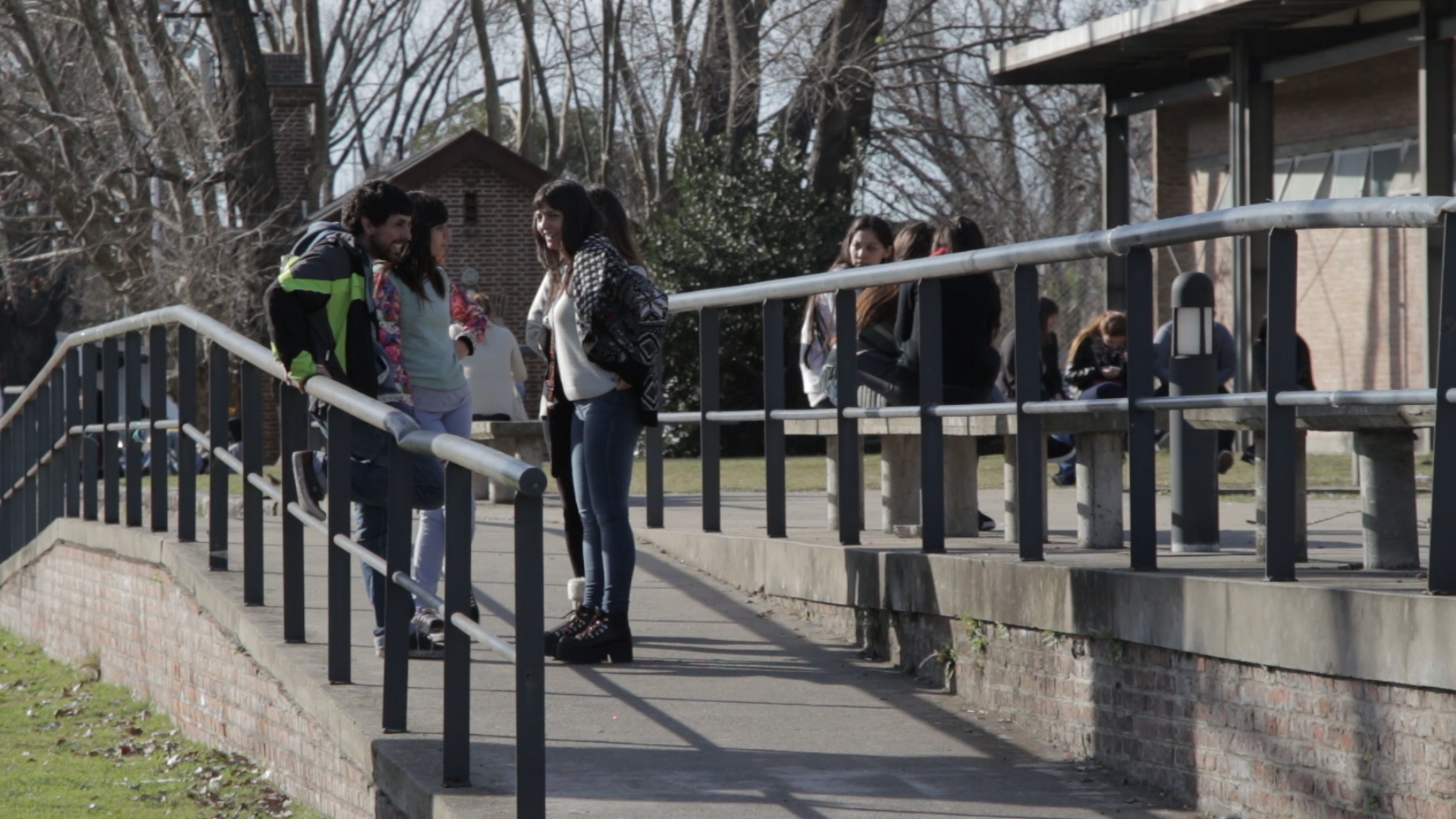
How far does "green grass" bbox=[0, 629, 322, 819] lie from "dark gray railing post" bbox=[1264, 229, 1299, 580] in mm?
3103

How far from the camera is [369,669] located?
6219 mm

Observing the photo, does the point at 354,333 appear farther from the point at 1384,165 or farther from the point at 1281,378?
the point at 1384,165

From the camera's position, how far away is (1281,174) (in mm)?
19375

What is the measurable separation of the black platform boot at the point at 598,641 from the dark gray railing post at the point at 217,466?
2.18 m

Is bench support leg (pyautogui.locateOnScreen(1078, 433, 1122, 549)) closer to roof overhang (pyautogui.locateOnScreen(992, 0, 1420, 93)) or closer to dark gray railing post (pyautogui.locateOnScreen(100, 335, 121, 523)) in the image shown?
dark gray railing post (pyautogui.locateOnScreen(100, 335, 121, 523))

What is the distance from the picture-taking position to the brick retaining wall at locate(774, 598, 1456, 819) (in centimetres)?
427

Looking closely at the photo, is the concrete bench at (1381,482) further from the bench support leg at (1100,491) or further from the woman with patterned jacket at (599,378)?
the woman with patterned jacket at (599,378)

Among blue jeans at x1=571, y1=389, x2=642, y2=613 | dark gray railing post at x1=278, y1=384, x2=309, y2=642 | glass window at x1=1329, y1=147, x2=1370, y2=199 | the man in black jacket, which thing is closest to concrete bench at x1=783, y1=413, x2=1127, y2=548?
blue jeans at x1=571, y1=389, x2=642, y2=613

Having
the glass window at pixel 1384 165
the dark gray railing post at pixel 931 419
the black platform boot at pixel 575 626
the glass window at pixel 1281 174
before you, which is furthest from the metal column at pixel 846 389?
the glass window at pixel 1281 174

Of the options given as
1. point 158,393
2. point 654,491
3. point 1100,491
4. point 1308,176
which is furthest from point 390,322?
point 1308,176

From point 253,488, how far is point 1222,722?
3.94 metres

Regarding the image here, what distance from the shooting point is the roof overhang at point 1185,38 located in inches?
567

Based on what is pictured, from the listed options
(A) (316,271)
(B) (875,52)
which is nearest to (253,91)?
(B) (875,52)

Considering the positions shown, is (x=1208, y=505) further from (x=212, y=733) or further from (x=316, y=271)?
(x=212, y=733)
